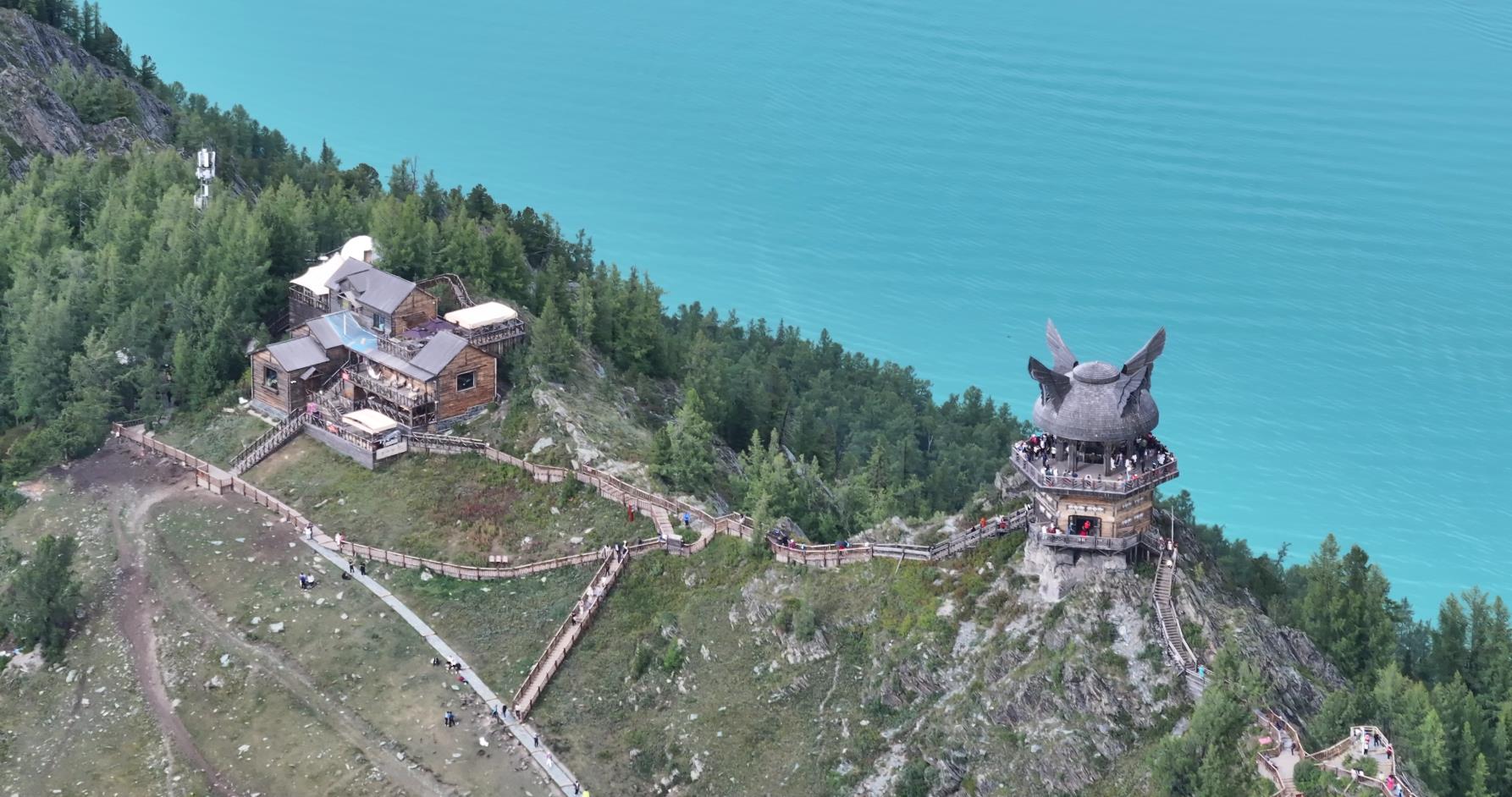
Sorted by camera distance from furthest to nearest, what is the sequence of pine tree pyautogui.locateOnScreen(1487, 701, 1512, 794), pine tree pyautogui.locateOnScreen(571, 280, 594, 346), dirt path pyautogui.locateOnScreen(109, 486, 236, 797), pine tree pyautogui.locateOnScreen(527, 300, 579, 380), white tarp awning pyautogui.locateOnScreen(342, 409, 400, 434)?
pine tree pyautogui.locateOnScreen(571, 280, 594, 346), pine tree pyautogui.locateOnScreen(527, 300, 579, 380), white tarp awning pyautogui.locateOnScreen(342, 409, 400, 434), dirt path pyautogui.locateOnScreen(109, 486, 236, 797), pine tree pyautogui.locateOnScreen(1487, 701, 1512, 794)

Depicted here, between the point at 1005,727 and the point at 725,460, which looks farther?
the point at 725,460

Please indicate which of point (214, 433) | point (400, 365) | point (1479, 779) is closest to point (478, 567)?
point (400, 365)

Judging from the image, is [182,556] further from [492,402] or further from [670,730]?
[670,730]

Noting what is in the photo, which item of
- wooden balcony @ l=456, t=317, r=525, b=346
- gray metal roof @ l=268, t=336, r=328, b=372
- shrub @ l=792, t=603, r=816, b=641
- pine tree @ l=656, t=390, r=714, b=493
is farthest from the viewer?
wooden balcony @ l=456, t=317, r=525, b=346

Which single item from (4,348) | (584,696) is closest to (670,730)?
(584,696)

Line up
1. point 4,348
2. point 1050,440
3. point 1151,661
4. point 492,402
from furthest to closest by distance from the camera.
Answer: point 4,348 < point 492,402 < point 1050,440 < point 1151,661

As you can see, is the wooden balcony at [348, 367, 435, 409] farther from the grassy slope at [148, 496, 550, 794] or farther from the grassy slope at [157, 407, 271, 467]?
the grassy slope at [148, 496, 550, 794]

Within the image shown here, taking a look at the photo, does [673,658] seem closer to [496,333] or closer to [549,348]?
[549,348]

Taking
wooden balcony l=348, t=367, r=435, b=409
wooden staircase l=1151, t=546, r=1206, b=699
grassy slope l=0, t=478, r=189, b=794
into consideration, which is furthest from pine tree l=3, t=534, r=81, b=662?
wooden staircase l=1151, t=546, r=1206, b=699
